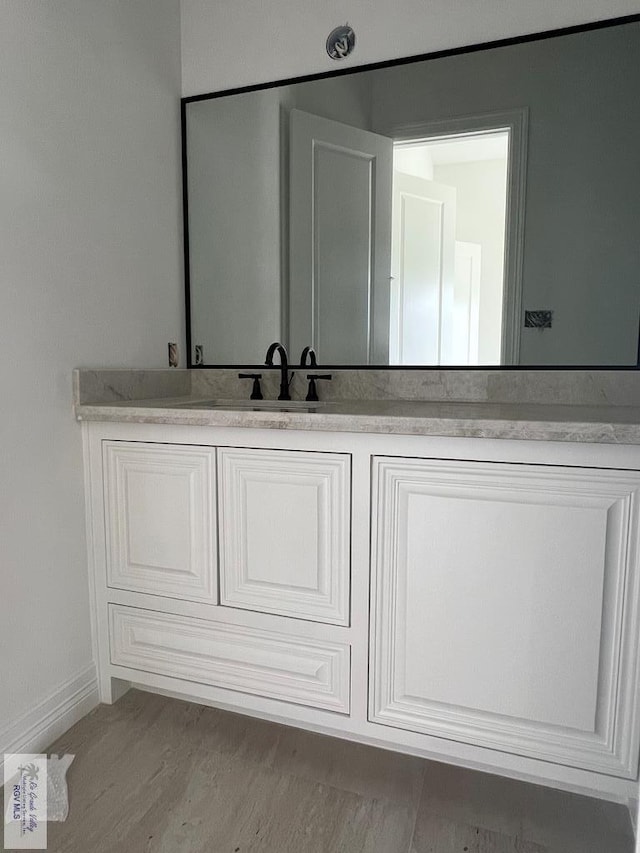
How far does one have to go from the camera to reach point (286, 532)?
1.47 meters

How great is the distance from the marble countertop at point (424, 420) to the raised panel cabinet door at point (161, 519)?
10 centimetres

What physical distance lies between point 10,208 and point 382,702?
4.99 ft

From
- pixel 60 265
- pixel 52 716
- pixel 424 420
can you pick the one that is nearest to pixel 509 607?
pixel 424 420

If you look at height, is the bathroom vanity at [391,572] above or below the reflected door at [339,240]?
below

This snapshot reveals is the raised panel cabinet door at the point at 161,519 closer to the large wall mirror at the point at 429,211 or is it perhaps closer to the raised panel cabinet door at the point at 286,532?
the raised panel cabinet door at the point at 286,532

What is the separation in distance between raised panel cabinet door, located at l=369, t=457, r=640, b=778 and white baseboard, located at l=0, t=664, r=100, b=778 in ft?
2.84

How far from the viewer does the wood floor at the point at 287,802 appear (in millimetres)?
1255

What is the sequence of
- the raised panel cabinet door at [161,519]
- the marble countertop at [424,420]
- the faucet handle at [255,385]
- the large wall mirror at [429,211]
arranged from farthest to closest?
the faucet handle at [255,385] → the large wall mirror at [429,211] → the raised panel cabinet door at [161,519] → the marble countertop at [424,420]

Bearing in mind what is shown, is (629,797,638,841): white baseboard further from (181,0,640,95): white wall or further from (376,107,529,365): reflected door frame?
(181,0,640,95): white wall

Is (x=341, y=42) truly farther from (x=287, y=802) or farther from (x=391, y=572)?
(x=287, y=802)

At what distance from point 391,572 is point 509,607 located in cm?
27

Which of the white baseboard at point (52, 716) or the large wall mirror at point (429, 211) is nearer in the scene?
the white baseboard at point (52, 716)

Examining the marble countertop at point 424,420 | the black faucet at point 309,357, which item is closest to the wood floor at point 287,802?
the marble countertop at point 424,420

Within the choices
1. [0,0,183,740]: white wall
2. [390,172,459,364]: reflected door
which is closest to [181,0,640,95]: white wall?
[0,0,183,740]: white wall
